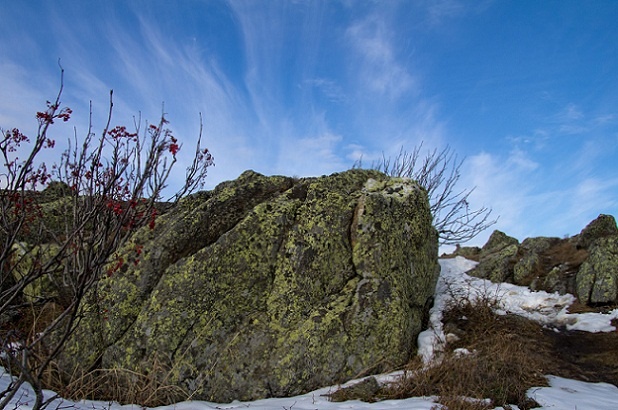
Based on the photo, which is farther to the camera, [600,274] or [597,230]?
[597,230]

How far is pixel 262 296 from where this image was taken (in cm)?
656

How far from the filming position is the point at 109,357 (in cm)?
600

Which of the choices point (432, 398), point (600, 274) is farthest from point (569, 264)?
point (432, 398)

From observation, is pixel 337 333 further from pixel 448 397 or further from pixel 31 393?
pixel 31 393

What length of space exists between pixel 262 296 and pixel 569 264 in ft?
32.6

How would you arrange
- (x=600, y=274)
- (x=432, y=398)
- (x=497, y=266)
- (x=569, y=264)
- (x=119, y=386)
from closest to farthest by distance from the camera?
(x=432, y=398)
(x=119, y=386)
(x=600, y=274)
(x=569, y=264)
(x=497, y=266)

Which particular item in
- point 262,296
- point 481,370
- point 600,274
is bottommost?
point 481,370

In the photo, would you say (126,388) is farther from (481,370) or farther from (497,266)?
(497,266)

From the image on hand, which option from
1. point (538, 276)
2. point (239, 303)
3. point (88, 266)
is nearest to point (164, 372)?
point (239, 303)

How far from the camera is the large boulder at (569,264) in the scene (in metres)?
10.1

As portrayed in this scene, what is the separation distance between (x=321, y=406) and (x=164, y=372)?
2316mm

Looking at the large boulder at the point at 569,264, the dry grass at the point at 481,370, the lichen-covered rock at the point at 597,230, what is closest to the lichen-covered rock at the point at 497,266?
the large boulder at the point at 569,264

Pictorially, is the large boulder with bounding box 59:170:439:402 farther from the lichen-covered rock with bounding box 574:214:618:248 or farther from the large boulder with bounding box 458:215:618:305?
the lichen-covered rock with bounding box 574:214:618:248

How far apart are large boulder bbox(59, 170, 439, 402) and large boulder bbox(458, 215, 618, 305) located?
17.8 ft
